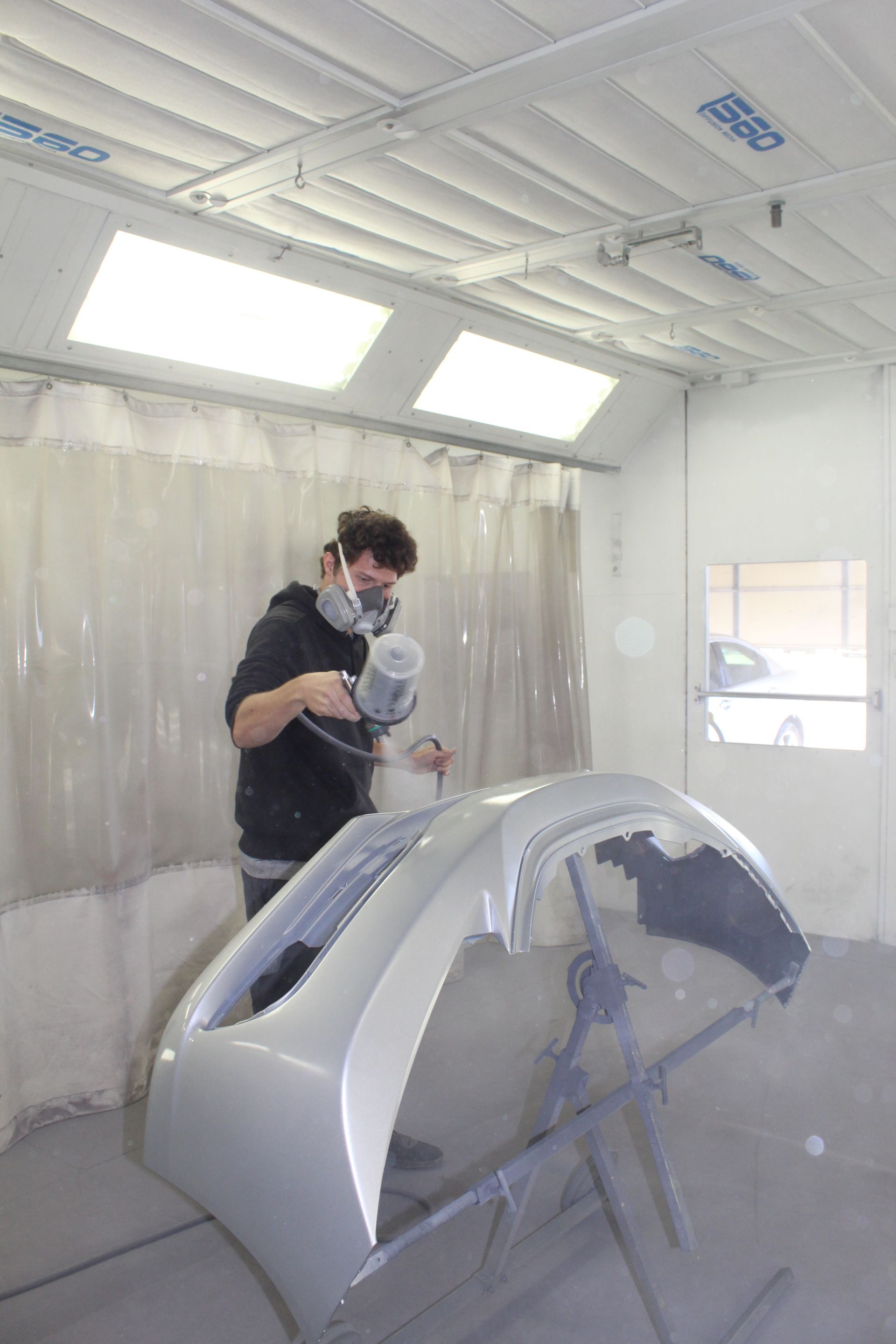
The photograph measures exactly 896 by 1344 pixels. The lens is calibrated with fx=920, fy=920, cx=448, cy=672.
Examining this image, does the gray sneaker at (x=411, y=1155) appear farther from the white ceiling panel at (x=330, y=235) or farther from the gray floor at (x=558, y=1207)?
the white ceiling panel at (x=330, y=235)

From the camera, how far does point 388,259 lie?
2955 millimetres

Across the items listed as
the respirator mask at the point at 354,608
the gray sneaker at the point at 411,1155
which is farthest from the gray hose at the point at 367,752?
the gray sneaker at the point at 411,1155

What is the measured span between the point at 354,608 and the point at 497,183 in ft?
3.93

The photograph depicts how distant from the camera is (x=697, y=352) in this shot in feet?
13.6

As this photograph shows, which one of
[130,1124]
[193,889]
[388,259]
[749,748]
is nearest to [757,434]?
[749,748]

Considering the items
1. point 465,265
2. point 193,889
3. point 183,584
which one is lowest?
point 193,889

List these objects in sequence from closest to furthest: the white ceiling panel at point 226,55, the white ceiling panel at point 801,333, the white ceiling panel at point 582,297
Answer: the white ceiling panel at point 226,55 → the white ceiling panel at point 582,297 → the white ceiling panel at point 801,333

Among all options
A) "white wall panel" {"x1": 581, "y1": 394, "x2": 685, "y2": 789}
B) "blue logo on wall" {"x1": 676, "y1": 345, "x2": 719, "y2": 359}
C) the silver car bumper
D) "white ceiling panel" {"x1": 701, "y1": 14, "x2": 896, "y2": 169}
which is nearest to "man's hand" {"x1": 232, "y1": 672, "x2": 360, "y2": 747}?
the silver car bumper

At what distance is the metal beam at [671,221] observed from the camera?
2475 millimetres

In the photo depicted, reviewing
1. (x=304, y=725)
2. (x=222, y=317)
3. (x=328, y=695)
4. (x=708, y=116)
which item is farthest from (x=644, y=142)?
(x=304, y=725)

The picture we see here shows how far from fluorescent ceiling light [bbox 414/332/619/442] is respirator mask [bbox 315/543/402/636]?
4.75 feet

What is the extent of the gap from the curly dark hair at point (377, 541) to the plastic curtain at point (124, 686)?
835 millimetres

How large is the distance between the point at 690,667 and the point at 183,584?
9.01ft

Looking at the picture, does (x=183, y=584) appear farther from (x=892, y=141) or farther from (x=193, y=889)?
(x=892, y=141)
